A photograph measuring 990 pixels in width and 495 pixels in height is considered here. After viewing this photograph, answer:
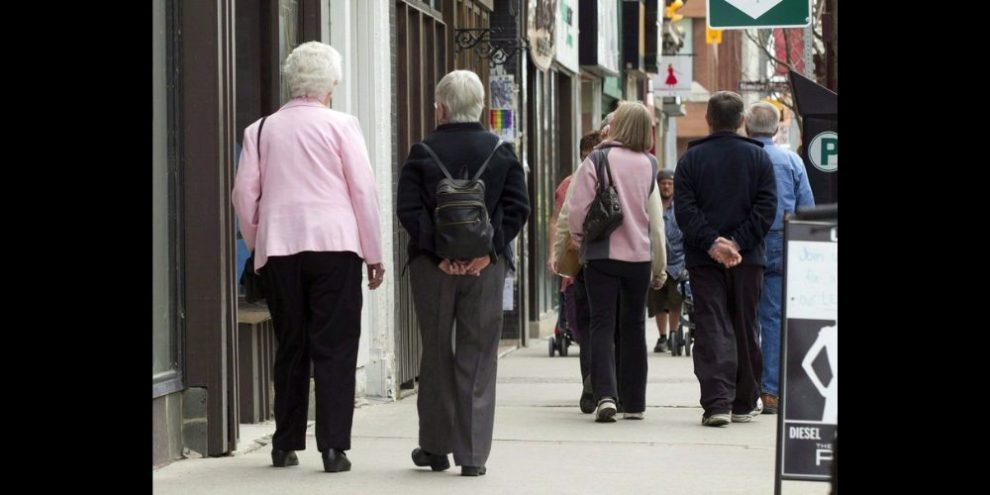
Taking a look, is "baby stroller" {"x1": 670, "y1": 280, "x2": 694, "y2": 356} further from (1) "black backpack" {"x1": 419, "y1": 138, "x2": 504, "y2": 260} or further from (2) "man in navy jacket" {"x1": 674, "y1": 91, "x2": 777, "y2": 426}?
(1) "black backpack" {"x1": 419, "y1": 138, "x2": 504, "y2": 260}

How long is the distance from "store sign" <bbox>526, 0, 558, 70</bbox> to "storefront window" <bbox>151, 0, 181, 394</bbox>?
33.4ft

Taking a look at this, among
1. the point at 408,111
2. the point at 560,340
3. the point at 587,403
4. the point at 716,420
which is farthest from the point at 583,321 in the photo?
the point at 560,340

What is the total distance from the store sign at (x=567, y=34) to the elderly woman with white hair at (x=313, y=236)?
13001mm

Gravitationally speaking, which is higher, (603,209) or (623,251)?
(603,209)

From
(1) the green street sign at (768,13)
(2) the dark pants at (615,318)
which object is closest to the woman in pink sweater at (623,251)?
(2) the dark pants at (615,318)

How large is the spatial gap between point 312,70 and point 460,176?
80cm

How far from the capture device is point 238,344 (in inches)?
387

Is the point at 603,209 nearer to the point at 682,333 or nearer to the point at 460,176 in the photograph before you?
the point at 460,176

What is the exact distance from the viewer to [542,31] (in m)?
19.4
